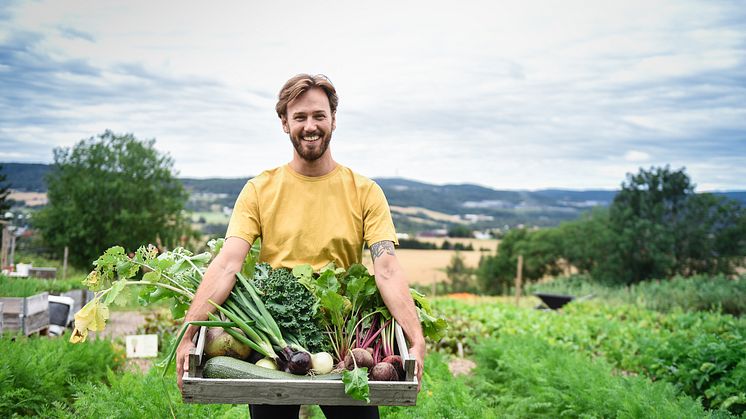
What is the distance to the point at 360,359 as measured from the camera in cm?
273

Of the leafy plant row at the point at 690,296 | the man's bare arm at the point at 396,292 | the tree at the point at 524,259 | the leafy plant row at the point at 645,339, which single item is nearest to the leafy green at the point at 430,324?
the man's bare arm at the point at 396,292

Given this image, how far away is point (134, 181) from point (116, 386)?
112ft

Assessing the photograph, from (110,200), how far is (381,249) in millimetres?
35606

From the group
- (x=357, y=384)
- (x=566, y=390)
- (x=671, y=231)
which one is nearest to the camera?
(x=357, y=384)

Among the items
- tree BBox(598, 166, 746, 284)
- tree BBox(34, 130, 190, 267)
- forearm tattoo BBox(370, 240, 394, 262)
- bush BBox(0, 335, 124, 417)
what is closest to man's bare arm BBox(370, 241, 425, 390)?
forearm tattoo BBox(370, 240, 394, 262)

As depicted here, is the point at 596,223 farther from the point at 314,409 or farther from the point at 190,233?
the point at 314,409

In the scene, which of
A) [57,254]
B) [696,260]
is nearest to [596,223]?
[696,260]

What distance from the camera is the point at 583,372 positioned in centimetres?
626

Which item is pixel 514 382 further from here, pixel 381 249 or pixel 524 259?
pixel 524 259

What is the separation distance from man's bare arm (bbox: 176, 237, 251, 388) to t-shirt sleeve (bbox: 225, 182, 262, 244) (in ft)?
0.18

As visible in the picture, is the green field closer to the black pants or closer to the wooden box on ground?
the wooden box on ground

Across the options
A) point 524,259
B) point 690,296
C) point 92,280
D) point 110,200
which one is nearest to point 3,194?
point 110,200

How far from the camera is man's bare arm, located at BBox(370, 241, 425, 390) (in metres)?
3.03

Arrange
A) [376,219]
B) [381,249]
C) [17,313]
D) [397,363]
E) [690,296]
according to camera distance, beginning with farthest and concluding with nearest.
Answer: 1. [690,296]
2. [17,313]
3. [376,219]
4. [381,249]
5. [397,363]
